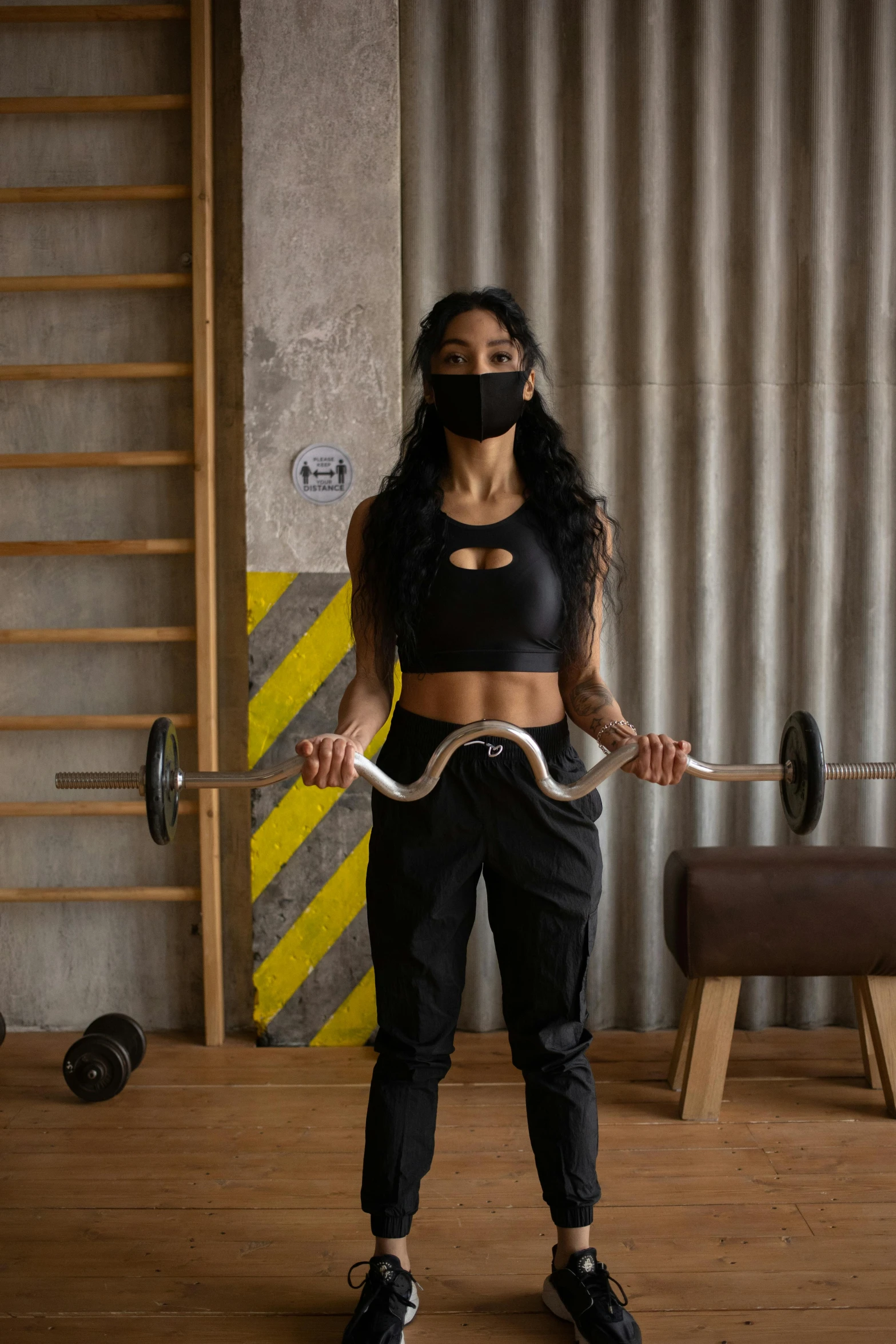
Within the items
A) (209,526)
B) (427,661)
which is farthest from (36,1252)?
(209,526)

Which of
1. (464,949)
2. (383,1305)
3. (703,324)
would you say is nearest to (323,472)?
(703,324)

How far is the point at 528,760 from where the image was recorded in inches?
62.4

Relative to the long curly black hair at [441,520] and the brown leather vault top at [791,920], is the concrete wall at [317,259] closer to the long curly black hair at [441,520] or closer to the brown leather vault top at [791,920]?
the long curly black hair at [441,520]

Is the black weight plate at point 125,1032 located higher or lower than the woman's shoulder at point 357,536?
lower

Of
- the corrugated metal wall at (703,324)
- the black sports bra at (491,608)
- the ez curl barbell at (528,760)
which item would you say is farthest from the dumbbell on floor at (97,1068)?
the black sports bra at (491,608)

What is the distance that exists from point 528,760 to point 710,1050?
122 cm

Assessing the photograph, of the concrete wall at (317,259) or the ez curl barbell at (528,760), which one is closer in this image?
the ez curl barbell at (528,760)

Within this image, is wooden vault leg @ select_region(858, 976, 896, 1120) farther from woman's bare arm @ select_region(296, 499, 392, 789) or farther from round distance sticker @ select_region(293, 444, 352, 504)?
round distance sticker @ select_region(293, 444, 352, 504)

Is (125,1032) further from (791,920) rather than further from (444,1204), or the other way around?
(791,920)

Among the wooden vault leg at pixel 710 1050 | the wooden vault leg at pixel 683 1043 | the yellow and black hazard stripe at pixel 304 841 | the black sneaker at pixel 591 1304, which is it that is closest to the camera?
the black sneaker at pixel 591 1304

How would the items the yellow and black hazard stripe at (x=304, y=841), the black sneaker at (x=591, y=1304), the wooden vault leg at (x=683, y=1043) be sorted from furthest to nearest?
the yellow and black hazard stripe at (x=304, y=841)
the wooden vault leg at (x=683, y=1043)
the black sneaker at (x=591, y=1304)

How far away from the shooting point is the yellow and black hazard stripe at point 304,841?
2836mm

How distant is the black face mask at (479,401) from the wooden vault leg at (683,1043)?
4.83ft

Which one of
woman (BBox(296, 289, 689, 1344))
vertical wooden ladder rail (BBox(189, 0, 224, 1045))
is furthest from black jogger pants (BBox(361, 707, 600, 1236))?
vertical wooden ladder rail (BBox(189, 0, 224, 1045))
